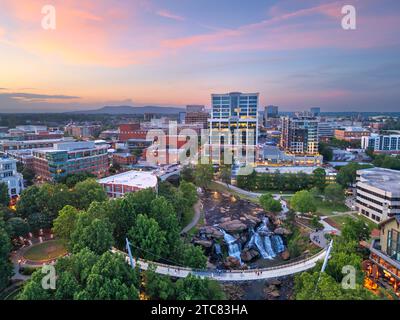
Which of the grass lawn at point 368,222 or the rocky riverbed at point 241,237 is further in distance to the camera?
the grass lawn at point 368,222

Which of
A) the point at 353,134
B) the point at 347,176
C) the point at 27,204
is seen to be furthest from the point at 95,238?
the point at 353,134

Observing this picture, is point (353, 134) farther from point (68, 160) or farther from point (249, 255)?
point (68, 160)

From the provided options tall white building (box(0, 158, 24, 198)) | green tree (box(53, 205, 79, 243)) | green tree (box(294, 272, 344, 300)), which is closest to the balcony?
green tree (box(294, 272, 344, 300))

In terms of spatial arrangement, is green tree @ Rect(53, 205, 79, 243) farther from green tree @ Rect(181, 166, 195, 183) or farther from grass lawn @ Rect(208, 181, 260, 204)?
green tree @ Rect(181, 166, 195, 183)

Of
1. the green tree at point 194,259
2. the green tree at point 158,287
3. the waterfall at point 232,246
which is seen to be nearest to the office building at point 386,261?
the waterfall at point 232,246

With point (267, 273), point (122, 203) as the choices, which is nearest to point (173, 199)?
point (122, 203)

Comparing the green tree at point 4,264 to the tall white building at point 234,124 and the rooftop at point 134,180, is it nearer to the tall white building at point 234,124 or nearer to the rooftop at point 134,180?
the rooftop at point 134,180
